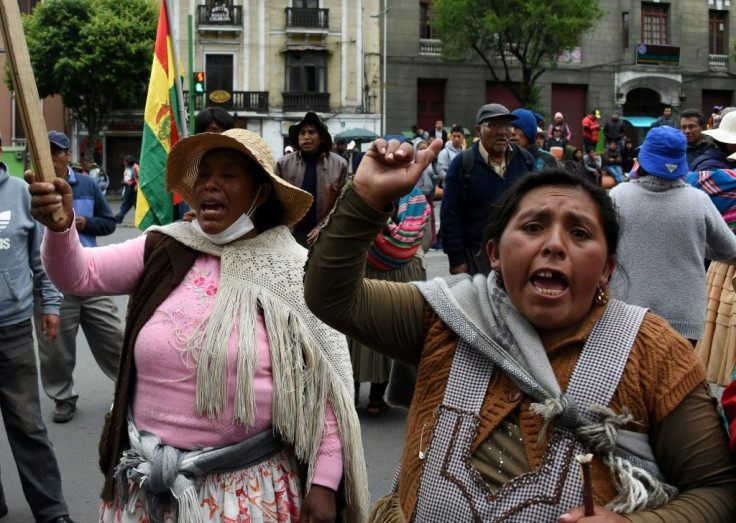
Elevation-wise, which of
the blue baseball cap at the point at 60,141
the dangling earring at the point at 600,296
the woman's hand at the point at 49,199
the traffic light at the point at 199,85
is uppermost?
the traffic light at the point at 199,85

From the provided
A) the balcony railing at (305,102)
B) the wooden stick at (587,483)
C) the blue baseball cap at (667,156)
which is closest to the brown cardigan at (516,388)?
the wooden stick at (587,483)

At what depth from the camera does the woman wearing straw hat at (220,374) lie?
110 inches

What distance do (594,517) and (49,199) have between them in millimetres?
1604

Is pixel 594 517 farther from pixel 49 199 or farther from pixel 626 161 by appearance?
pixel 626 161

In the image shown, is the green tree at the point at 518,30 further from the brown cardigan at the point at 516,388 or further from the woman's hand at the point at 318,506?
the brown cardigan at the point at 516,388

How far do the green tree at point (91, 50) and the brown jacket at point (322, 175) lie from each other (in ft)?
101

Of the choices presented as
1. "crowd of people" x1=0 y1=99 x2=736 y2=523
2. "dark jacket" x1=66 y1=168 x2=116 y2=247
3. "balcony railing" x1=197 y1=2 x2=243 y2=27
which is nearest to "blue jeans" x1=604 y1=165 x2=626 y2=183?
"dark jacket" x1=66 y1=168 x2=116 y2=247

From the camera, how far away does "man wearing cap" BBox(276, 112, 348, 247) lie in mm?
7160

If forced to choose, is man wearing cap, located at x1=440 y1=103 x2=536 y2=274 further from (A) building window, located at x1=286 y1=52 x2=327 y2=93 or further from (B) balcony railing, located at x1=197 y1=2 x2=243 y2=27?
(B) balcony railing, located at x1=197 y1=2 x2=243 y2=27

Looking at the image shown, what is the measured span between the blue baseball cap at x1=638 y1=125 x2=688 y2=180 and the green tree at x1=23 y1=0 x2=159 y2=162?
110 ft

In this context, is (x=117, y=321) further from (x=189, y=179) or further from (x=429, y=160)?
(x=429, y=160)

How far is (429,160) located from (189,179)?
5.19 feet

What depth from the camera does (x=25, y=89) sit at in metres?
2.34

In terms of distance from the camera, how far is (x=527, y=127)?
755 cm
